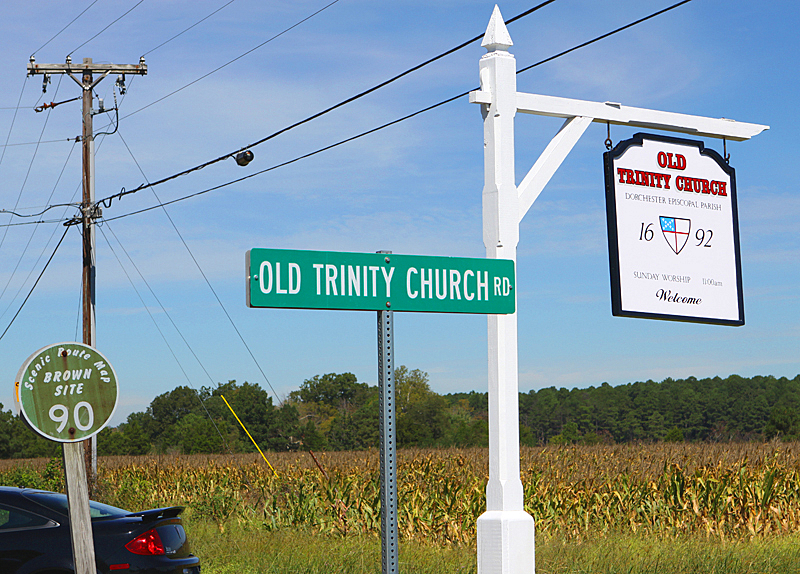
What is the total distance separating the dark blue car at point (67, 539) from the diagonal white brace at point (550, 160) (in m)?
4.59

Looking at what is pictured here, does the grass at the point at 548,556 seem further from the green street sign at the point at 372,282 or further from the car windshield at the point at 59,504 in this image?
the green street sign at the point at 372,282

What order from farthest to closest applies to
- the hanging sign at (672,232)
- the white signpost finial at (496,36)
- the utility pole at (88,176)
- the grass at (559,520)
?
1. the utility pole at (88,176)
2. the grass at (559,520)
3. the hanging sign at (672,232)
4. the white signpost finial at (496,36)

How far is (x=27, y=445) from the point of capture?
96.4m

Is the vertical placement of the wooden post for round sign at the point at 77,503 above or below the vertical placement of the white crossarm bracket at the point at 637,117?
below

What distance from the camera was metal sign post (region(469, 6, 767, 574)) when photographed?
6630mm

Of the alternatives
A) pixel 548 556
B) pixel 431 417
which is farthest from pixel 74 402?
pixel 431 417

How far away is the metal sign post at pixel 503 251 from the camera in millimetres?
6630

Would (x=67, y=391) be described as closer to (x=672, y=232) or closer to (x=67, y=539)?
(x=67, y=539)

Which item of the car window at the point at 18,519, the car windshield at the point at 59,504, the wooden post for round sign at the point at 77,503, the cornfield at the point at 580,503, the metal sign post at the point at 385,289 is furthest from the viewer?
the cornfield at the point at 580,503

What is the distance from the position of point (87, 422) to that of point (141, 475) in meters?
20.8

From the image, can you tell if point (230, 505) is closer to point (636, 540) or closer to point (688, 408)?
point (636, 540)

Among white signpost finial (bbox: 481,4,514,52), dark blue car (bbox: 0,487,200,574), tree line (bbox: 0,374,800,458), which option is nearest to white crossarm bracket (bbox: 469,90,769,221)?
white signpost finial (bbox: 481,4,514,52)

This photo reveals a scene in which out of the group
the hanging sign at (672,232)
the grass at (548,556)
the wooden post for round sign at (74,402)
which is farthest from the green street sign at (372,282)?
the grass at (548,556)

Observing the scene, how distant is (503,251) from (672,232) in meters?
2.17
